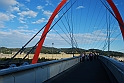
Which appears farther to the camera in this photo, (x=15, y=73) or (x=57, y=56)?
(x=57, y=56)

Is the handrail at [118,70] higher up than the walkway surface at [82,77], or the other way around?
the handrail at [118,70]

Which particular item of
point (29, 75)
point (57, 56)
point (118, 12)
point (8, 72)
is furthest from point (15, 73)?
point (57, 56)

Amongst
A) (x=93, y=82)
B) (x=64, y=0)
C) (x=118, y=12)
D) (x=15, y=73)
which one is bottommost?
(x=93, y=82)

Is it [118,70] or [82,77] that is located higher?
[118,70]

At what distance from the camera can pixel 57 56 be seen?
270ft

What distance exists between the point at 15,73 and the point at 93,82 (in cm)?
451

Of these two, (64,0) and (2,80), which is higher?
(64,0)

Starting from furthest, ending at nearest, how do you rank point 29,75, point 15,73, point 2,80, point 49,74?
point 49,74 < point 29,75 < point 15,73 < point 2,80

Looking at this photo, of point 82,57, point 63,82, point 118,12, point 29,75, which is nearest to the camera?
point 29,75

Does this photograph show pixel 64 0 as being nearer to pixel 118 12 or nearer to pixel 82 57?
pixel 118 12

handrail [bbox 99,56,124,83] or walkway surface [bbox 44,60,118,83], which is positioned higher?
handrail [bbox 99,56,124,83]

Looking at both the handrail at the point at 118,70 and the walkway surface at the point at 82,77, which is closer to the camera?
the handrail at the point at 118,70

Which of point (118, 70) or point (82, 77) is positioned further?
point (82, 77)

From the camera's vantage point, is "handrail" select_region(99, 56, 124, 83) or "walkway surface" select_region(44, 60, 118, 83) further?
"walkway surface" select_region(44, 60, 118, 83)
